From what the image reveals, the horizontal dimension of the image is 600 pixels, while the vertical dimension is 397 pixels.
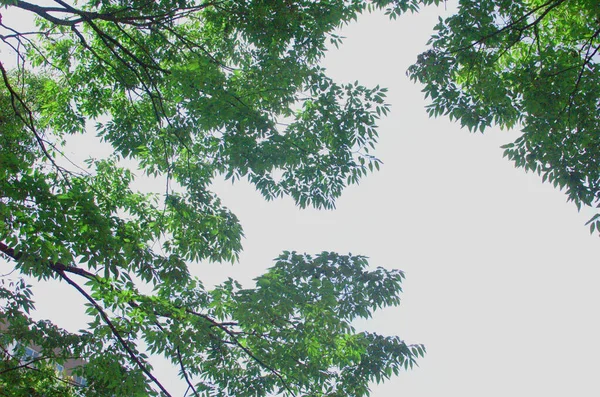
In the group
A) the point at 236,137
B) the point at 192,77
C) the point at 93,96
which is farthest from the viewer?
the point at 93,96

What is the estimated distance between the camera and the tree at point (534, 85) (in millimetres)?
5430

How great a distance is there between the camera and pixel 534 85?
556 centimetres

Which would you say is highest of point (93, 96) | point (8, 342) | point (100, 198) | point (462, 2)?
point (93, 96)

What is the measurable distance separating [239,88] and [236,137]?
2.73 ft

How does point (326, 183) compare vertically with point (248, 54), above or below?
below

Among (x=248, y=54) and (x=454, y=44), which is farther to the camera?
(x=248, y=54)

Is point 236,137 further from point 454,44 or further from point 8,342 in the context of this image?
point 8,342

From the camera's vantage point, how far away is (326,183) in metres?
7.22

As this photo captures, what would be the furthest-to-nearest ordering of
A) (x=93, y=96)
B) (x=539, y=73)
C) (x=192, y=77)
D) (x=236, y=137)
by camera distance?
(x=93, y=96)
(x=236, y=137)
(x=192, y=77)
(x=539, y=73)

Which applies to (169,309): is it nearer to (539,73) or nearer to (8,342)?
(8,342)

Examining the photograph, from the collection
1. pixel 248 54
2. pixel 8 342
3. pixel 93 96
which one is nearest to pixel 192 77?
pixel 248 54

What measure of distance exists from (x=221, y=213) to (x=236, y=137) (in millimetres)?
1518

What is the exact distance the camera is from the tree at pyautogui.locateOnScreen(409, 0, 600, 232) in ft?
17.8

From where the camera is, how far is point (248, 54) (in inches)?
348
